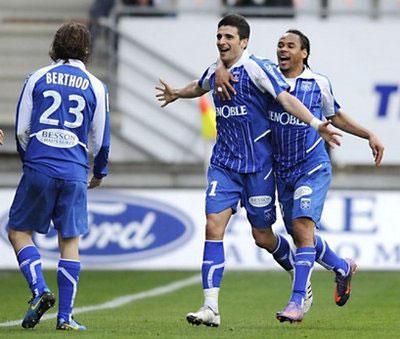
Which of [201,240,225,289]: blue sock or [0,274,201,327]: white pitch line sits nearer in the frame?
[201,240,225,289]: blue sock

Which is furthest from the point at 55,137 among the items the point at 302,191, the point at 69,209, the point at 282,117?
the point at 302,191

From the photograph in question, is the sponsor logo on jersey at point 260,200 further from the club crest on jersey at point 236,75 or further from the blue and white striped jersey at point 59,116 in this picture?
the blue and white striped jersey at point 59,116

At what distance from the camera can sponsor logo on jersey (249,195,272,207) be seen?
1090 cm

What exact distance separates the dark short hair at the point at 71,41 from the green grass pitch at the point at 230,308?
6.28ft

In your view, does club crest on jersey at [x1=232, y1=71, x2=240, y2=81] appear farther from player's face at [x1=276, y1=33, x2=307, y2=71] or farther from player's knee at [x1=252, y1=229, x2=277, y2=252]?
player's knee at [x1=252, y1=229, x2=277, y2=252]

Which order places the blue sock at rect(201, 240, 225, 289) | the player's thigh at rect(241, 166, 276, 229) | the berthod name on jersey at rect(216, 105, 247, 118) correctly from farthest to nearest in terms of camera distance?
the player's thigh at rect(241, 166, 276, 229), the berthod name on jersey at rect(216, 105, 247, 118), the blue sock at rect(201, 240, 225, 289)

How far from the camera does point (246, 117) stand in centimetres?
1071

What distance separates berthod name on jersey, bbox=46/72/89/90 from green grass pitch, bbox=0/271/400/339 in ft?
5.57

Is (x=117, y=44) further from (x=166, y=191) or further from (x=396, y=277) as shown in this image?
(x=396, y=277)

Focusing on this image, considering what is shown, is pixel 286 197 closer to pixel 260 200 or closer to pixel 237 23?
pixel 260 200

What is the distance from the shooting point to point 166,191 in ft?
63.8

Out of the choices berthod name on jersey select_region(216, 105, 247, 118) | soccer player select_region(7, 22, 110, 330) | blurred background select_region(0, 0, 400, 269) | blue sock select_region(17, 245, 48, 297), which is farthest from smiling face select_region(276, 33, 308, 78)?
blurred background select_region(0, 0, 400, 269)

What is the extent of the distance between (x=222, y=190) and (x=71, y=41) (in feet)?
5.64

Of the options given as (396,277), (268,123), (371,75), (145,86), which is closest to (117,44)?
(145,86)
